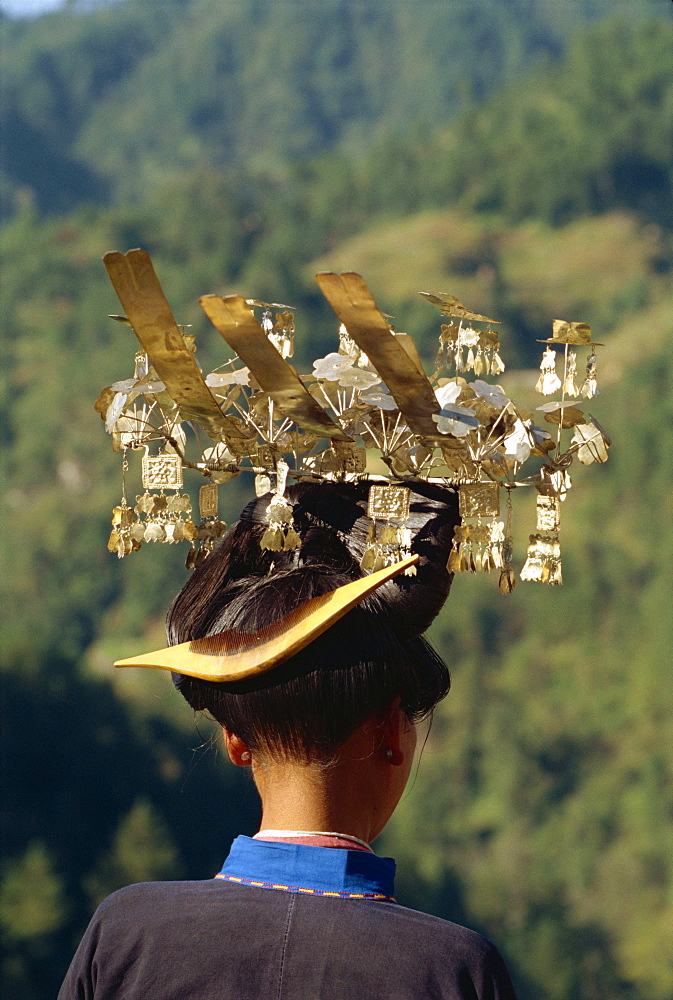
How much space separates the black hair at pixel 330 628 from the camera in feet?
3.42

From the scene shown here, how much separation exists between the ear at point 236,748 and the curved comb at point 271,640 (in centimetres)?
6

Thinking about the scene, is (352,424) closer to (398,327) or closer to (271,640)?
(271,640)

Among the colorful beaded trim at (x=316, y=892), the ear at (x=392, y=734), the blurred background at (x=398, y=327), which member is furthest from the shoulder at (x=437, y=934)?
the blurred background at (x=398, y=327)

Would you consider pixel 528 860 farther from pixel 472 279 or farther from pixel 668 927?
pixel 472 279

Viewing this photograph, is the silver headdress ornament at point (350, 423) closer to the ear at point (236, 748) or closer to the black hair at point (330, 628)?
the black hair at point (330, 628)

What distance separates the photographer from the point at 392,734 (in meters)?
1.07

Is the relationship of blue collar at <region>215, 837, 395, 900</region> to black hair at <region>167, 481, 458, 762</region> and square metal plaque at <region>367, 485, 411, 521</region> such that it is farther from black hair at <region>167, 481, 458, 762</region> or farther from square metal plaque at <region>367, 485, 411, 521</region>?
square metal plaque at <region>367, 485, 411, 521</region>

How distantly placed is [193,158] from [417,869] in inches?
1099

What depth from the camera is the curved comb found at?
3.34 feet

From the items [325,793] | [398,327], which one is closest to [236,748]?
[325,793]

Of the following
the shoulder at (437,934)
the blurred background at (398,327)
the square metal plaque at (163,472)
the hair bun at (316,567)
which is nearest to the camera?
the shoulder at (437,934)

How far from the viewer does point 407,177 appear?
3834 centimetres

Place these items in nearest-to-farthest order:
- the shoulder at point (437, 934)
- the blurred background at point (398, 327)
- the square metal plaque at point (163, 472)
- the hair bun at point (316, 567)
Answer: the shoulder at point (437, 934) < the hair bun at point (316, 567) < the square metal plaque at point (163, 472) < the blurred background at point (398, 327)

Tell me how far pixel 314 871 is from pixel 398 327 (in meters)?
23.3
